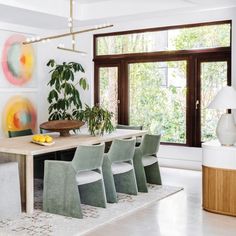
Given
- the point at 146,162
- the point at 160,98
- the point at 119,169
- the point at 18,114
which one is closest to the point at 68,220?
the point at 119,169

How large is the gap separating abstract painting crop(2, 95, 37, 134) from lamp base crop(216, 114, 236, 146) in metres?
4.57

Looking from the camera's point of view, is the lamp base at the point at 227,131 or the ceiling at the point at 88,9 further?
the ceiling at the point at 88,9

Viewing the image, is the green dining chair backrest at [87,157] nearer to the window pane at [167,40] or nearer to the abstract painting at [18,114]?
the window pane at [167,40]

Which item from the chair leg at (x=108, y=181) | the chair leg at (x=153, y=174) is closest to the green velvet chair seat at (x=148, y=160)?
the chair leg at (x=153, y=174)

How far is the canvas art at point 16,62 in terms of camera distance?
25.8ft

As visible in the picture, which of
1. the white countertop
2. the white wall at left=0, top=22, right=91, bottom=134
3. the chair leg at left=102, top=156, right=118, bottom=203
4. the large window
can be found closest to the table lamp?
the white countertop

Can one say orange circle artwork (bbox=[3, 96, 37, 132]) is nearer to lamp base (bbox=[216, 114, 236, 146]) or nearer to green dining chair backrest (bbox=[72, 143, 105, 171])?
green dining chair backrest (bbox=[72, 143, 105, 171])

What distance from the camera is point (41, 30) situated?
28.4 feet

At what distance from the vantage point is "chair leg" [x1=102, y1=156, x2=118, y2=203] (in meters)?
5.11

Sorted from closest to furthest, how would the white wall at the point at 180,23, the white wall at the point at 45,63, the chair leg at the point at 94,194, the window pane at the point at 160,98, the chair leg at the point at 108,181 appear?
the chair leg at the point at 94,194 → the chair leg at the point at 108,181 → the white wall at the point at 180,23 → the window pane at the point at 160,98 → the white wall at the point at 45,63

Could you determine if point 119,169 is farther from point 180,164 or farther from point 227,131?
point 180,164

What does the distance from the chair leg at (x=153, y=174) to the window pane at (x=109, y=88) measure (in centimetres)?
250

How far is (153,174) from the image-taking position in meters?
6.13

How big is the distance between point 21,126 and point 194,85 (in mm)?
3510
